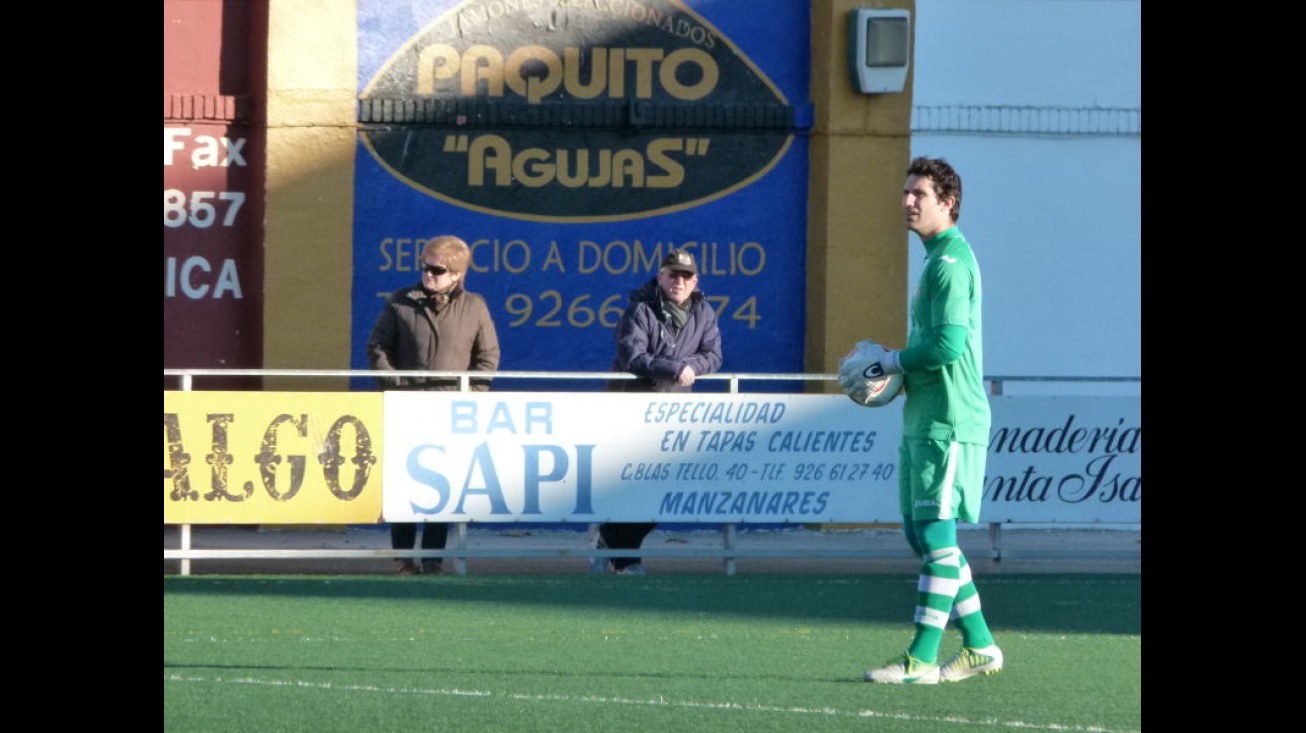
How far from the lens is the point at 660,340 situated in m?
13.9

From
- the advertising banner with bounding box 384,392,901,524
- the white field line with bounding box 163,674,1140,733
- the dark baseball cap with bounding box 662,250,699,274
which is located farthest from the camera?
the dark baseball cap with bounding box 662,250,699,274

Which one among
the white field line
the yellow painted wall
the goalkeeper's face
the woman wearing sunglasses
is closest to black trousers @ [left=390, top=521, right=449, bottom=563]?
the woman wearing sunglasses

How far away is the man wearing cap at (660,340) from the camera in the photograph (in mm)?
13719

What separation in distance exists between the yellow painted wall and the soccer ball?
7.30 meters

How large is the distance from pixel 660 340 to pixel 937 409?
534cm

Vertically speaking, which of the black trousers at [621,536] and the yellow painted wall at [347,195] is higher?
the yellow painted wall at [347,195]

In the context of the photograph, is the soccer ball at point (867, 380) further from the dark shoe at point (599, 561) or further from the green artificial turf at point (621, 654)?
the dark shoe at point (599, 561)

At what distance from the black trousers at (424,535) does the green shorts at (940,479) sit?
5278 millimetres

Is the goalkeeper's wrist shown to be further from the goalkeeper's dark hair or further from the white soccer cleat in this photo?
the white soccer cleat

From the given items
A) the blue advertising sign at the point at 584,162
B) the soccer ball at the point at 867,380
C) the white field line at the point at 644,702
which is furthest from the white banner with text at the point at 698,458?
the soccer ball at the point at 867,380

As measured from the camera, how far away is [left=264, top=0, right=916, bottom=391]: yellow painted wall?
1677cm

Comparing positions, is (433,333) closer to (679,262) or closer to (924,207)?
(679,262)

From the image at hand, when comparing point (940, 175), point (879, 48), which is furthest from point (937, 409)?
point (879, 48)
